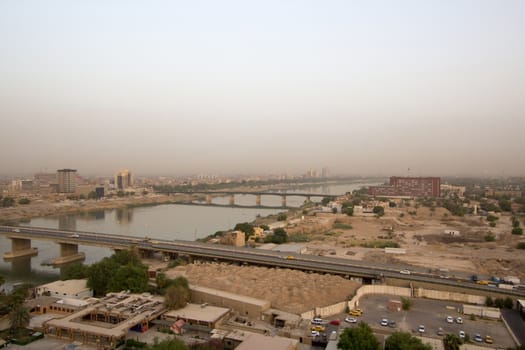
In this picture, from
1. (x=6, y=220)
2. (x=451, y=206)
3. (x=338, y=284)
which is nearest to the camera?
(x=338, y=284)

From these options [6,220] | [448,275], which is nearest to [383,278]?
[448,275]

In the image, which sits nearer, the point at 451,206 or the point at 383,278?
the point at 383,278

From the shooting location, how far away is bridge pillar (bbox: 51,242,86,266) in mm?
12273

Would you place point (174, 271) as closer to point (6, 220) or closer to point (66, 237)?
point (66, 237)

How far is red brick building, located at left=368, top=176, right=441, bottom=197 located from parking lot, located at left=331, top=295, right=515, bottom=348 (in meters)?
29.7

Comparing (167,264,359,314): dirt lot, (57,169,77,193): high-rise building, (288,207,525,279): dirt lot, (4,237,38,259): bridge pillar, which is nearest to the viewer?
(167,264,359,314): dirt lot

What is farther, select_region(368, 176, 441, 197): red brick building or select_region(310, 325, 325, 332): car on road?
select_region(368, 176, 441, 197): red brick building

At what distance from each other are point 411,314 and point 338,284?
1.74 m

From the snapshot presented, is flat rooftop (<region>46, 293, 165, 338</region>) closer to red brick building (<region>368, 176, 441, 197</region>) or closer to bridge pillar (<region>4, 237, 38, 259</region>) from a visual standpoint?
bridge pillar (<region>4, 237, 38, 259</region>)

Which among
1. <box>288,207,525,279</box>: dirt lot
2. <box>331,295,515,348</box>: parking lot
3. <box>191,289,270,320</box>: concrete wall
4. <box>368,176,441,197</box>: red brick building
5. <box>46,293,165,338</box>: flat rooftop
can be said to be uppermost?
<box>368,176,441,197</box>: red brick building

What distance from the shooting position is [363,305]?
7137 millimetres

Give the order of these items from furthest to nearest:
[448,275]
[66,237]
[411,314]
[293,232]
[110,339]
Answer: [293,232], [66,237], [448,275], [411,314], [110,339]

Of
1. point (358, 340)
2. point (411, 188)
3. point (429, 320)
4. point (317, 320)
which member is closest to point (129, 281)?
point (317, 320)

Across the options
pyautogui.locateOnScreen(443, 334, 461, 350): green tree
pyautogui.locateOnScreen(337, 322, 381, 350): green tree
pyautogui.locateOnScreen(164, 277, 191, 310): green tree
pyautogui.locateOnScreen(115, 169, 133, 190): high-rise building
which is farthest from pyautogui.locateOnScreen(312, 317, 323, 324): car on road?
pyautogui.locateOnScreen(115, 169, 133, 190): high-rise building
